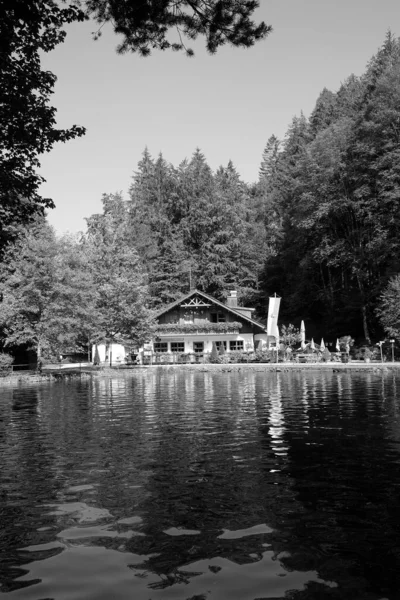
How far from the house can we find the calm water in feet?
128

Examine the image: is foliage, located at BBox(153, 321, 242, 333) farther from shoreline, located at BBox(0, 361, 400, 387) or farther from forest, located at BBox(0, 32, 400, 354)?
shoreline, located at BBox(0, 361, 400, 387)

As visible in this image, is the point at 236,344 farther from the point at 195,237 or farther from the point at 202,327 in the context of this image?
the point at 195,237

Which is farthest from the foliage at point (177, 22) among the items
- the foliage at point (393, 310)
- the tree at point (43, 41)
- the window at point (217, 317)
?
the window at point (217, 317)

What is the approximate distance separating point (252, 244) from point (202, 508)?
65.7m

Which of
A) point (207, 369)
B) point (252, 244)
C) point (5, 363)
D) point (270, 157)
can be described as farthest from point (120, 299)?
point (270, 157)

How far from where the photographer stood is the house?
5422cm

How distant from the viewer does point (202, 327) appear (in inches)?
2135

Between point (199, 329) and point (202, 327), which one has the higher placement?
point (202, 327)

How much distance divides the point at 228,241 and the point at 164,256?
28.5 feet

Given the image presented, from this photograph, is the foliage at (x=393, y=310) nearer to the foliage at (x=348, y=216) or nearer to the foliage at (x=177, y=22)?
the foliage at (x=348, y=216)

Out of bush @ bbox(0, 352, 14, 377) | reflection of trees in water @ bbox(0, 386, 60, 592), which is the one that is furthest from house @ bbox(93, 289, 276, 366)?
reflection of trees in water @ bbox(0, 386, 60, 592)

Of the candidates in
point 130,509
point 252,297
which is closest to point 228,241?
point 252,297

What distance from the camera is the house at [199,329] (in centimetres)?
5422

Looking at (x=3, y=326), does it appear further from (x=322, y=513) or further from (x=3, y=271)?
(x=322, y=513)
